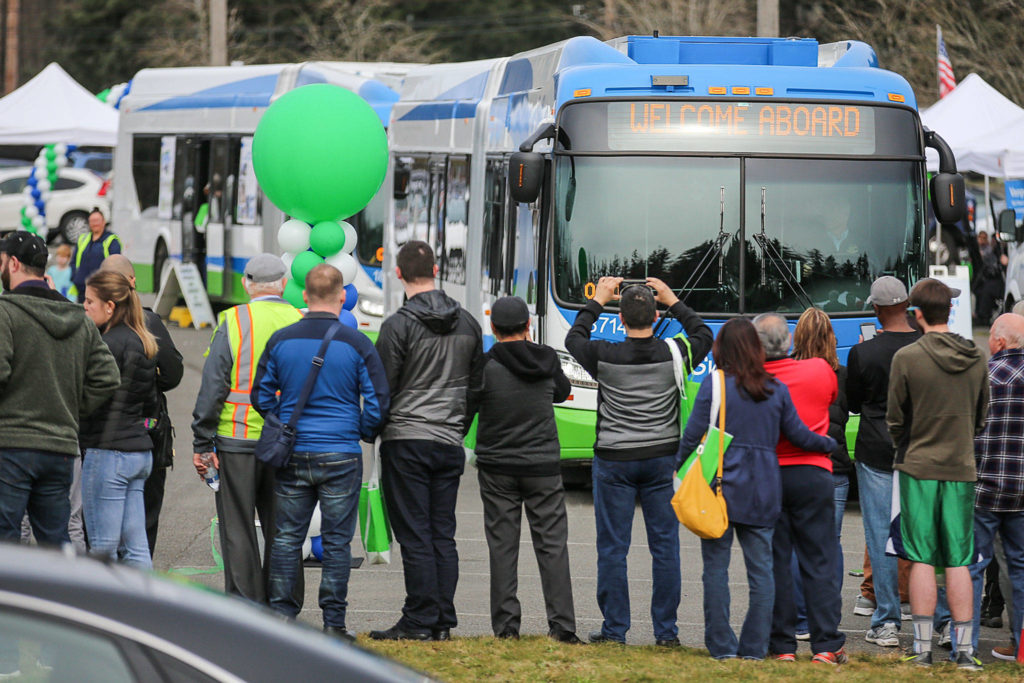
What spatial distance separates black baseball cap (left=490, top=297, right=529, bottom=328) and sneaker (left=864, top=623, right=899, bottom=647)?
2.30m

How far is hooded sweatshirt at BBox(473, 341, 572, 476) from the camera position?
23.6 feet

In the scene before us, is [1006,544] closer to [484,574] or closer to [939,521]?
[939,521]

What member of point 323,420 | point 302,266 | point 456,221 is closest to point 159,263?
point 456,221

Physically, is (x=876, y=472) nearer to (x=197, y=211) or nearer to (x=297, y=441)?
(x=297, y=441)

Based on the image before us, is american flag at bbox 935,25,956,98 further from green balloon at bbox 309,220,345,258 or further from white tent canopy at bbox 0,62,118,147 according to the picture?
green balloon at bbox 309,220,345,258

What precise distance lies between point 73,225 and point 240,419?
3018 cm

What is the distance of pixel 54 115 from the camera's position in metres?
24.1

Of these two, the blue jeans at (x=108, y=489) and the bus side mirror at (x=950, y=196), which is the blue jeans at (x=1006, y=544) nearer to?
the bus side mirror at (x=950, y=196)

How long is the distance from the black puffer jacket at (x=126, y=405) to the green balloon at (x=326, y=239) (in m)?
2.05

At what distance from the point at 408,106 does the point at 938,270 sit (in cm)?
660

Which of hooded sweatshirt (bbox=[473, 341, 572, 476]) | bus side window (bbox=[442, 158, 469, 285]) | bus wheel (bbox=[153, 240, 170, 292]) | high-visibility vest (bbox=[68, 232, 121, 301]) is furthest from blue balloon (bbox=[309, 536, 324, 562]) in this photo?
bus wheel (bbox=[153, 240, 170, 292])

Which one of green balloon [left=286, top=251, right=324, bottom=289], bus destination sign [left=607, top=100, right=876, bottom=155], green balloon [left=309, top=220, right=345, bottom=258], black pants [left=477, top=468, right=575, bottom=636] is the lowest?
black pants [left=477, top=468, right=575, bottom=636]

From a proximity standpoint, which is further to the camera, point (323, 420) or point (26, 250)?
point (26, 250)

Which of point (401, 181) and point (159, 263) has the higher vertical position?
point (401, 181)
